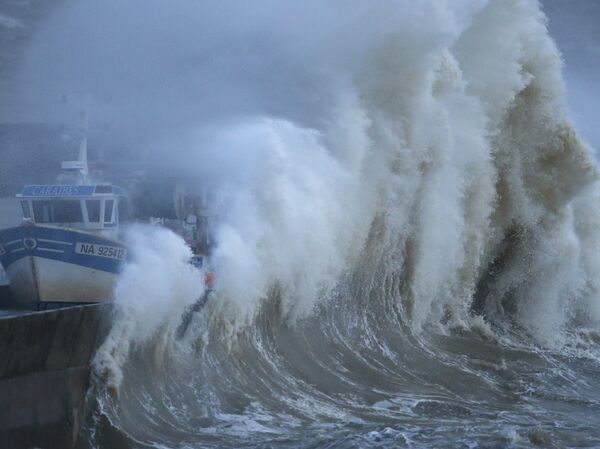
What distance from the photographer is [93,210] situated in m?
11.0

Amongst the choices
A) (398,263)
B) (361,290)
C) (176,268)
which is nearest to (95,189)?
(176,268)

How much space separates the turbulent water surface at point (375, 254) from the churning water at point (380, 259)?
1.3 inches

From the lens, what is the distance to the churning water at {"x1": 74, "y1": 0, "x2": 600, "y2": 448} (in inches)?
389

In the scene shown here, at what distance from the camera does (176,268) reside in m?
10.5

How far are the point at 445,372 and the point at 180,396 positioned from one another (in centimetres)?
417

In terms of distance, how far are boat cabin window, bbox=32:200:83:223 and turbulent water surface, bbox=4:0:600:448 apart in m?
0.73

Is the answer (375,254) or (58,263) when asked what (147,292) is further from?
(375,254)

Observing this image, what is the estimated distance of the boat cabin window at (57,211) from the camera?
11.0m

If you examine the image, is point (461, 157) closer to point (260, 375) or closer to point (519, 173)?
point (519, 173)

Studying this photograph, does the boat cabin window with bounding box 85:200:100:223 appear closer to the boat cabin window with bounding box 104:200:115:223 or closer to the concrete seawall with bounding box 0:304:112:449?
the boat cabin window with bounding box 104:200:115:223

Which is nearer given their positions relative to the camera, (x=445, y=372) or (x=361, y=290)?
(x=445, y=372)

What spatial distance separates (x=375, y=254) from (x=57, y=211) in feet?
17.6

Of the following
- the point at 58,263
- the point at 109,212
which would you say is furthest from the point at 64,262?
the point at 109,212

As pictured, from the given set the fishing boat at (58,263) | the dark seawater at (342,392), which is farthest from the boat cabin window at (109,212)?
the dark seawater at (342,392)
